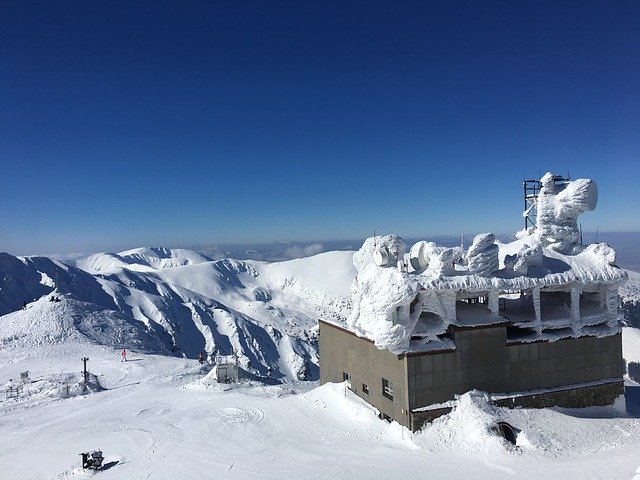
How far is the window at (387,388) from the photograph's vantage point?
69.9 feet

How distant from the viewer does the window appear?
2130 centimetres

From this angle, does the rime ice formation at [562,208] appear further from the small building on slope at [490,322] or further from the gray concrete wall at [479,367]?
the gray concrete wall at [479,367]

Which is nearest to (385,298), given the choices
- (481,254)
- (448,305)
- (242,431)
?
(448,305)

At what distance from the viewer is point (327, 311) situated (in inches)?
4451

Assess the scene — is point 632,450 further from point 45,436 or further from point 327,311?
point 327,311

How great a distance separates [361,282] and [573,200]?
1203 cm

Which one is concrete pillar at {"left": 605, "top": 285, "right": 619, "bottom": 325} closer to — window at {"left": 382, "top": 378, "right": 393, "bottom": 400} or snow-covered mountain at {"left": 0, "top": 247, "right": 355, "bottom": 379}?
window at {"left": 382, "top": 378, "right": 393, "bottom": 400}

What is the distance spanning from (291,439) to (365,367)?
5649 millimetres

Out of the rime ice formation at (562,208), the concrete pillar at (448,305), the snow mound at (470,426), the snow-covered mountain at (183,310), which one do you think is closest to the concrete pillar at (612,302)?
the rime ice formation at (562,208)

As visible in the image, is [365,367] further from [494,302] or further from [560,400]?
[560,400]

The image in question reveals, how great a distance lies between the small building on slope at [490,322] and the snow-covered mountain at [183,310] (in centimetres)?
1742

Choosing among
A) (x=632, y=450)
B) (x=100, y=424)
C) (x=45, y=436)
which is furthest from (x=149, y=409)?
(x=632, y=450)

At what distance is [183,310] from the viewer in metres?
94.4

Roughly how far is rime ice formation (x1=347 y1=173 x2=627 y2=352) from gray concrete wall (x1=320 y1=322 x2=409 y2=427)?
3.39ft
